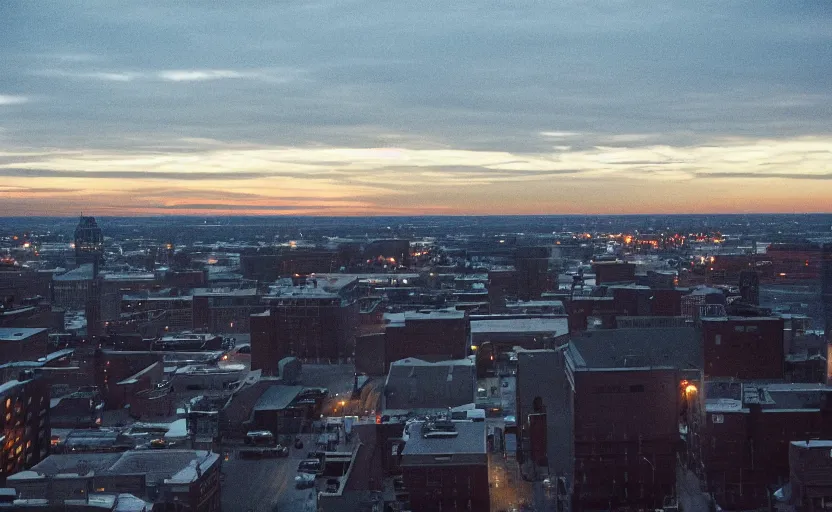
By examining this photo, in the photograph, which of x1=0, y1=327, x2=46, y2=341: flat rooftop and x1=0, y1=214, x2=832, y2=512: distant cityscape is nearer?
x1=0, y1=214, x2=832, y2=512: distant cityscape

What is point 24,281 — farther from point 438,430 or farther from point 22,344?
point 438,430

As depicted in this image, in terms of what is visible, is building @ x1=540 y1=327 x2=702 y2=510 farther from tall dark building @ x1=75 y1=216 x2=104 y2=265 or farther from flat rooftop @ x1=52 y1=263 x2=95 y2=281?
tall dark building @ x1=75 y1=216 x2=104 y2=265

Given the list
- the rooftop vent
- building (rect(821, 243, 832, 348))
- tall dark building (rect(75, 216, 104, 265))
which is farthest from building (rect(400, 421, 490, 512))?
tall dark building (rect(75, 216, 104, 265))

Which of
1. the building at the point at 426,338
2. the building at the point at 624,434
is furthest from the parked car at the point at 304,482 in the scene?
the building at the point at 426,338

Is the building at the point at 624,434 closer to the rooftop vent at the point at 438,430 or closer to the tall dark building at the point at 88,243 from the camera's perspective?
the rooftop vent at the point at 438,430

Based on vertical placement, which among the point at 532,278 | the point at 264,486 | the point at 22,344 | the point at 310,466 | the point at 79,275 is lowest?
the point at 264,486

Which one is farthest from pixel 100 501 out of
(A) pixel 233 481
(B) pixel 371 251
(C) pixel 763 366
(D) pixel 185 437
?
(B) pixel 371 251

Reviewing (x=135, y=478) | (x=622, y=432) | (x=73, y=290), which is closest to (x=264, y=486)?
(x=135, y=478)
